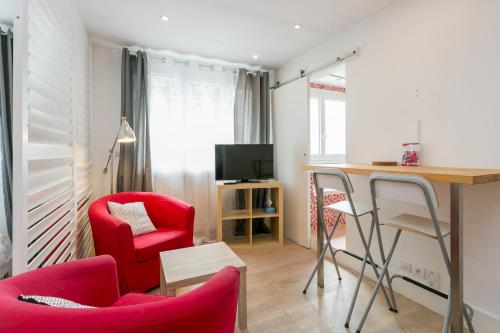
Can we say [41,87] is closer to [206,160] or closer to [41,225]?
[41,225]

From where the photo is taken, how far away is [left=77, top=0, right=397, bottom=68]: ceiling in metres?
2.13

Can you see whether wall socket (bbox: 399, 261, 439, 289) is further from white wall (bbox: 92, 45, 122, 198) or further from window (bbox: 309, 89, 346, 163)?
white wall (bbox: 92, 45, 122, 198)

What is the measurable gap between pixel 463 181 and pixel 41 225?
2.05 m

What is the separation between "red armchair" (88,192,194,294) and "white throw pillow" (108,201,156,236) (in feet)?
0.18

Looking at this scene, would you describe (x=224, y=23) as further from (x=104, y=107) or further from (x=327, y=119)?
(x=327, y=119)

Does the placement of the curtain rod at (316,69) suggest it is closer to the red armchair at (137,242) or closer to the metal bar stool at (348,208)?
the metal bar stool at (348,208)

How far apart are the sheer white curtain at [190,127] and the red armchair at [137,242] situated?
0.78m

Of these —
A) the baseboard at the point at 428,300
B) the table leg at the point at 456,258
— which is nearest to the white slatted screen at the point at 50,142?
the table leg at the point at 456,258

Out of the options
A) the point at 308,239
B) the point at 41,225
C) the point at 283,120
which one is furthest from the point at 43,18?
the point at 308,239

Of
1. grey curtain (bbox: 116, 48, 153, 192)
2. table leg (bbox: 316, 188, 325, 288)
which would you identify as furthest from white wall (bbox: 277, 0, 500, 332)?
grey curtain (bbox: 116, 48, 153, 192)

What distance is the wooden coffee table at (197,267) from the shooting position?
4.67ft

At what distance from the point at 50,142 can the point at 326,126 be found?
363 cm

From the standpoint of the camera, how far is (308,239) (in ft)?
10.1

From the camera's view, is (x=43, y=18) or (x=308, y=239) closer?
(x=43, y=18)
